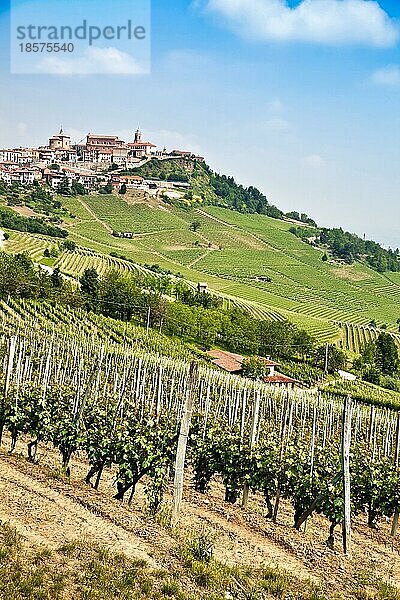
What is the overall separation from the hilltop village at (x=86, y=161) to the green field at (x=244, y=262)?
1566 centimetres

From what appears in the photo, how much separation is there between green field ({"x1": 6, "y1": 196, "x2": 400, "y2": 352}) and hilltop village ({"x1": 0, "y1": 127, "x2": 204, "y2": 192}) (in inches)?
617

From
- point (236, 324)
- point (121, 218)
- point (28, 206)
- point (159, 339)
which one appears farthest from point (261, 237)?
point (159, 339)

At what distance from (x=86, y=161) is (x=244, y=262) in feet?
258

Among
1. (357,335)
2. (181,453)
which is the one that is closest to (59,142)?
(357,335)

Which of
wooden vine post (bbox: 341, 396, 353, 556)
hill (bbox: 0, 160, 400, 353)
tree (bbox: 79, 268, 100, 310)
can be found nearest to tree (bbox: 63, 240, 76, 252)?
hill (bbox: 0, 160, 400, 353)

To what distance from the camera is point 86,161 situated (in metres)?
159

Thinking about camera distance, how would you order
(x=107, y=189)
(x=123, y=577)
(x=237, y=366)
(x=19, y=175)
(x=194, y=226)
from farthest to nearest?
(x=19, y=175), (x=107, y=189), (x=194, y=226), (x=237, y=366), (x=123, y=577)

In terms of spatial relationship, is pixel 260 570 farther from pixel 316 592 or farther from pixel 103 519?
pixel 103 519

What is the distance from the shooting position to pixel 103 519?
8398mm

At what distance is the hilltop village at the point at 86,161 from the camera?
134 metres

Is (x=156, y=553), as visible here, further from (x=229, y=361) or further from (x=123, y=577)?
(x=229, y=361)

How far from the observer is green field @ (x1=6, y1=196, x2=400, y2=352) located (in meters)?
72.4

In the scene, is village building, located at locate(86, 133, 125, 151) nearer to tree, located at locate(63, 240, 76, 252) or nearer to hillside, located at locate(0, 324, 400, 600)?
tree, located at locate(63, 240, 76, 252)

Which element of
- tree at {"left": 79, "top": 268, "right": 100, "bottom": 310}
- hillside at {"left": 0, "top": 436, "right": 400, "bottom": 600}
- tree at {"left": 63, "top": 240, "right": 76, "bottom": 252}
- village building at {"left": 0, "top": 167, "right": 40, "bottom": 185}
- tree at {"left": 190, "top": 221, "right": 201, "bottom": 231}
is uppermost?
village building at {"left": 0, "top": 167, "right": 40, "bottom": 185}
